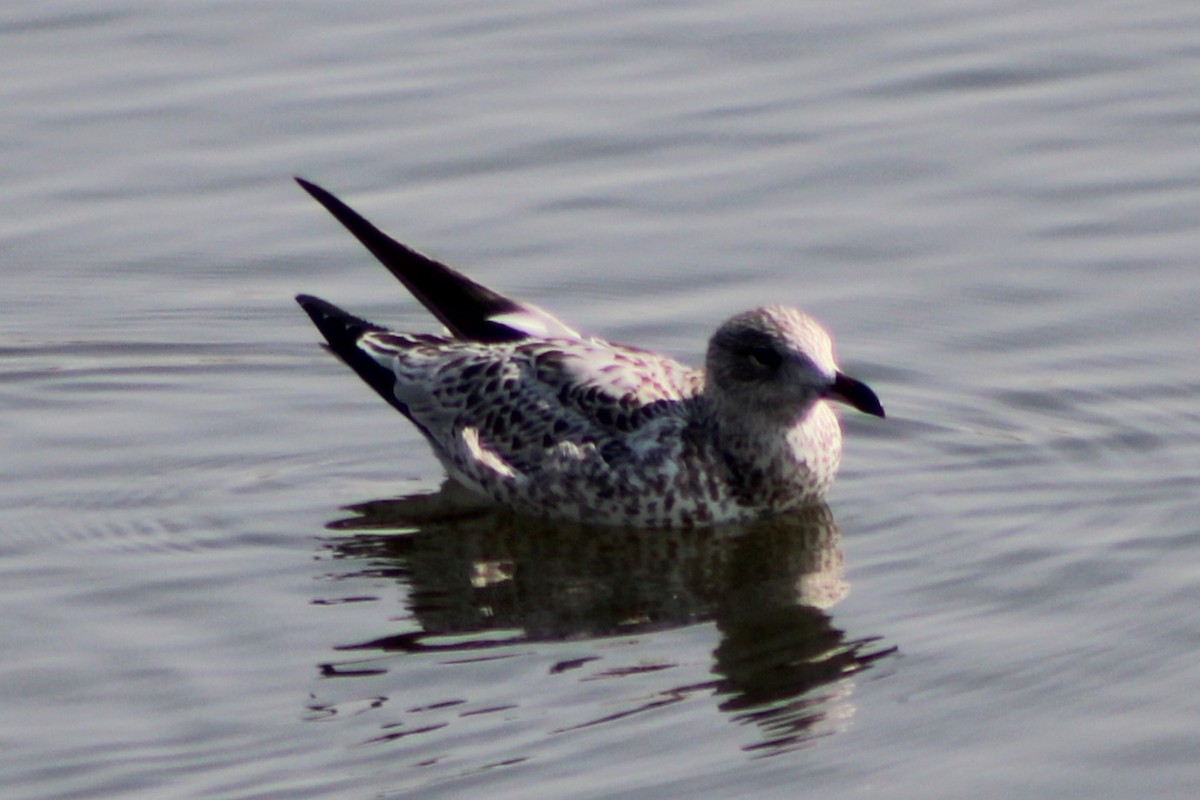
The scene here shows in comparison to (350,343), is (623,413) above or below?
below

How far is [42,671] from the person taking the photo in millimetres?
7965

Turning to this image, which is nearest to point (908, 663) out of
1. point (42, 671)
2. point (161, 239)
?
point (42, 671)

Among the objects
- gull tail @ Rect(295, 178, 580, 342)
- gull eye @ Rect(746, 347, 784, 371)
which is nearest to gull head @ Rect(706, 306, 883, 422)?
gull eye @ Rect(746, 347, 784, 371)

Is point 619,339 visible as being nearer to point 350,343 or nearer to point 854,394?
point 350,343

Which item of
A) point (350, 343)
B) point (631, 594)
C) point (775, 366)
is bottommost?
point (631, 594)

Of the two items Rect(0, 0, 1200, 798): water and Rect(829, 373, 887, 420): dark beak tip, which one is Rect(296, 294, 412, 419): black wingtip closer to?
Rect(0, 0, 1200, 798): water

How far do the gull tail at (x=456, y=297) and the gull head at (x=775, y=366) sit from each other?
2.74 feet

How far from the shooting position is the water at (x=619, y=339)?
745cm

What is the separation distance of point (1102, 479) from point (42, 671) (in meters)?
3.89

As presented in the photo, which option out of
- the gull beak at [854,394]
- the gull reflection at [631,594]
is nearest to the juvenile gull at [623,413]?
the gull beak at [854,394]

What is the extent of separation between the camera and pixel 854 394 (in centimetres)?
922

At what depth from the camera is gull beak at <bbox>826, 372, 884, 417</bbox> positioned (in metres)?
9.13

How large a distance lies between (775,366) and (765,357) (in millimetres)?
51

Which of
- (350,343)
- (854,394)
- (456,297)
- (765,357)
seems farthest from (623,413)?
(350,343)
